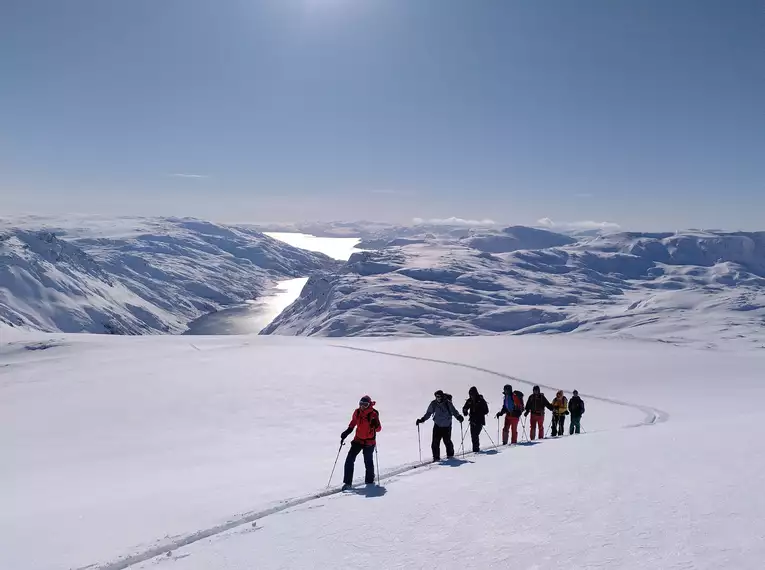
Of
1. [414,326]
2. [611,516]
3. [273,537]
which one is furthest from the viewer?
[414,326]

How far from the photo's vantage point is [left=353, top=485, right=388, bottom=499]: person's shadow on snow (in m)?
10.4

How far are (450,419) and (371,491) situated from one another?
12.3 feet

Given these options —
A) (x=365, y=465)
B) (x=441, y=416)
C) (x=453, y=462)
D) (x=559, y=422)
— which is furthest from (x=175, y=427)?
(x=559, y=422)

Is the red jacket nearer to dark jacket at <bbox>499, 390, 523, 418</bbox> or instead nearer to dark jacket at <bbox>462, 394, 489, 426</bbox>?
dark jacket at <bbox>462, 394, 489, 426</bbox>

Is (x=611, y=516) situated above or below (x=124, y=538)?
above

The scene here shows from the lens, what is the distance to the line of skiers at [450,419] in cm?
1160

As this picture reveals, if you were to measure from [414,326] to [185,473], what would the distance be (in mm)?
141323

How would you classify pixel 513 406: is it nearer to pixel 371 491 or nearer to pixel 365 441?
pixel 365 441

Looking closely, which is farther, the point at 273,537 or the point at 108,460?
the point at 108,460

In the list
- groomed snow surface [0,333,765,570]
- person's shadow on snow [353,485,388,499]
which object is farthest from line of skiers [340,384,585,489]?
groomed snow surface [0,333,765,570]

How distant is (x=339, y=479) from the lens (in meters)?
13.6

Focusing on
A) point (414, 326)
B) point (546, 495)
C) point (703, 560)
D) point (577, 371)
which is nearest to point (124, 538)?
point (546, 495)

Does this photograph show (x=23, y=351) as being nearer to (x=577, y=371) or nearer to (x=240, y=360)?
(x=240, y=360)

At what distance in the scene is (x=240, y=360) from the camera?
125 ft
